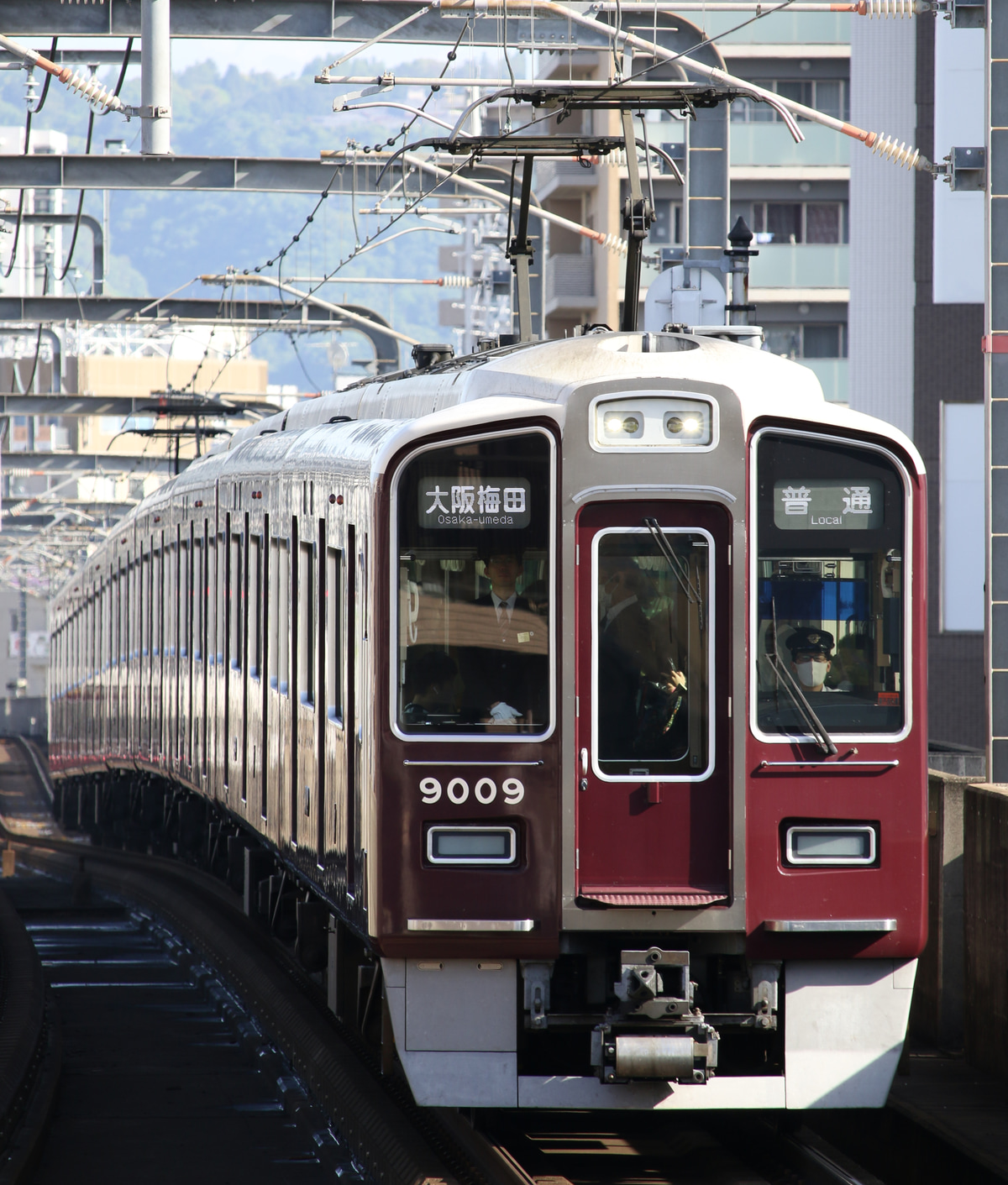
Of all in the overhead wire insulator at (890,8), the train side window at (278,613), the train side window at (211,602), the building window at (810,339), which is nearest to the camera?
the train side window at (278,613)

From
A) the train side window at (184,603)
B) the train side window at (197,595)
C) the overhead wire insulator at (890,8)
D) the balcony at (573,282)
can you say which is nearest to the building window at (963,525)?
the balcony at (573,282)

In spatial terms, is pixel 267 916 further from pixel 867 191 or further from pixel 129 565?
pixel 867 191

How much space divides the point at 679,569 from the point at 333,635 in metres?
1.76

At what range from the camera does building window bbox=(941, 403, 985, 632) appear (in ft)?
83.6

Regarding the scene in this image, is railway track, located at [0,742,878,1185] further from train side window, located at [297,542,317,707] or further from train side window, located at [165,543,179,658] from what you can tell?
train side window, located at [165,543,179,658]

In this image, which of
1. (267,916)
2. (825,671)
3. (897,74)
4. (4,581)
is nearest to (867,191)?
(897,74)

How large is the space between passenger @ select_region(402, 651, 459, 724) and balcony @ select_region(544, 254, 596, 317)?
1266 inches

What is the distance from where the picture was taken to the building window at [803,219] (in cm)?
3706

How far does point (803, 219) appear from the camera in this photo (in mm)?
37156

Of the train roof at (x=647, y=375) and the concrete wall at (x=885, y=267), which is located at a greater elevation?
the concrete wall at (x=885, y=267)

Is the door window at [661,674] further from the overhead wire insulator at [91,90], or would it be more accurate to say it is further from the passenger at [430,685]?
the overhead wire insulator at [91,90]

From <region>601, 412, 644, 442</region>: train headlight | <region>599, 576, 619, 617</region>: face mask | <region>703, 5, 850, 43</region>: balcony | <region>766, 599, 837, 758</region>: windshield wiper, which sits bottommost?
<region>766, 599, 837, 758</region>: windshield wiper

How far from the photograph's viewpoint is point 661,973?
648 cm

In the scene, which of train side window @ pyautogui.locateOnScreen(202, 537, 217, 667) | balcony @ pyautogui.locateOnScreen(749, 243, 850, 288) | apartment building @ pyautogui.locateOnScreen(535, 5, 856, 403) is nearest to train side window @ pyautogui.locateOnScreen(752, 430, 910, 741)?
train side window @ pyautogui.locateOnScreen(202, 537, 217, 667)
